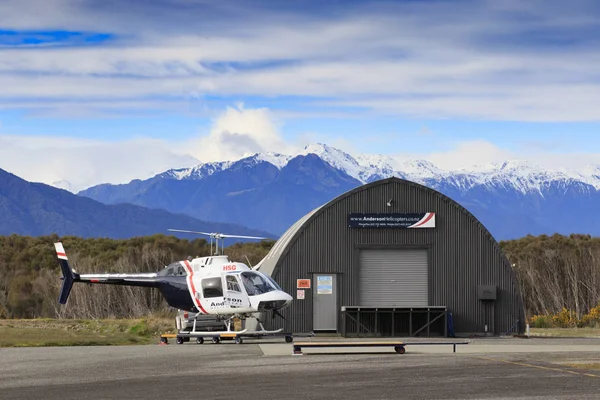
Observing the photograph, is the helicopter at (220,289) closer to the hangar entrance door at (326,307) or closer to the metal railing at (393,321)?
the metal railing at (393,321)

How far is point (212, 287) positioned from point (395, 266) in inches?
370

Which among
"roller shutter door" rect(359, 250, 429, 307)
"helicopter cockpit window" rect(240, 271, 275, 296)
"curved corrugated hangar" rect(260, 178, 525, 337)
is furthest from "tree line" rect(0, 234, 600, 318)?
"helicopter cockpit window" rect(240, 271, 275, 296)

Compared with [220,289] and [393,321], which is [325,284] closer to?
[393,321]

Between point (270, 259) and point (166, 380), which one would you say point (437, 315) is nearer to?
point (270, 259)

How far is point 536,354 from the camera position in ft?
Answer: 94.0

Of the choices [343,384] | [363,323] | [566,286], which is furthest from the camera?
[566,286]

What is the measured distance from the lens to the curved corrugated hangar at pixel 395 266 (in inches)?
1722

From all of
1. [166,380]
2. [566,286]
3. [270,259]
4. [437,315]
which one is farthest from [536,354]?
[566,286]

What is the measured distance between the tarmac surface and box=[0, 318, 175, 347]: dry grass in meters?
4.15

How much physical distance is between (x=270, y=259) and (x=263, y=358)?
62.8 feet

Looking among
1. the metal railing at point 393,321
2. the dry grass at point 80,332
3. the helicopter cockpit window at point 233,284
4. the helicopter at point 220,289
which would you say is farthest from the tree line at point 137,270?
the helicopter cockpit window at point 233,284

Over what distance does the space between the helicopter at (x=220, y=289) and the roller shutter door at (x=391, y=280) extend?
7.23 metres

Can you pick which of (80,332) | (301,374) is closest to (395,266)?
(80,332)

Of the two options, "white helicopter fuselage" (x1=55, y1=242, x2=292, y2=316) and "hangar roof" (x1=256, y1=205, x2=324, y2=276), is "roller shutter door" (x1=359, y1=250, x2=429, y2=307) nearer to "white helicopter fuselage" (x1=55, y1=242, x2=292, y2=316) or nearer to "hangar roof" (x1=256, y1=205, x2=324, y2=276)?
"hangar roof" (x1=256, y1=205, x2=324, y2=276)
